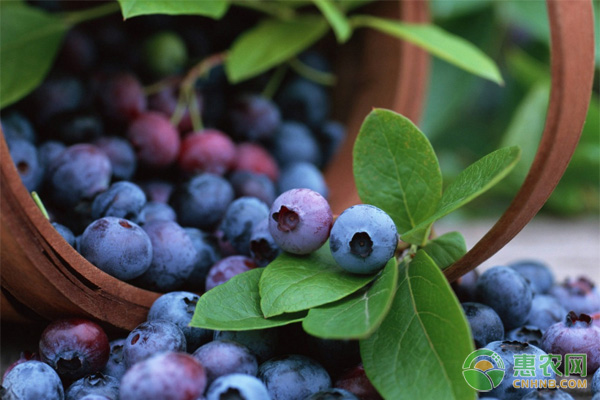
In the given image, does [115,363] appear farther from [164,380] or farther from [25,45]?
[25,45]

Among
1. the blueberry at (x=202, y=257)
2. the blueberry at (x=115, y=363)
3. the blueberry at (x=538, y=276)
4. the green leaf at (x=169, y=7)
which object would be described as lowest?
the blueberry at (x=115, y=363)

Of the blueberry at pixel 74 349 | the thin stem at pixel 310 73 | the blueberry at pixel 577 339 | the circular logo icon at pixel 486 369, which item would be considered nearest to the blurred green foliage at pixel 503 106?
the thin stem at pixel 310 73

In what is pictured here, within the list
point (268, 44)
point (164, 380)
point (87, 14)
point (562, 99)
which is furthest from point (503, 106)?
point (164, 380)

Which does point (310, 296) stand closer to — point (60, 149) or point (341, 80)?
point (60, 149)

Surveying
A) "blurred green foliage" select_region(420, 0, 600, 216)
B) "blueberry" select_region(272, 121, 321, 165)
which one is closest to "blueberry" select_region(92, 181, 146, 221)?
"blueberry" select_region(272, 121, 321, 165)

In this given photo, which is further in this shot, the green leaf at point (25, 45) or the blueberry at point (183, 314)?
the green leaf at point (25, 45)

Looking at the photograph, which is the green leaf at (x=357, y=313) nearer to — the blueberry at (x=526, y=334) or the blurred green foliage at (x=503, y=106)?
the blueberry at (x=526, y=334)
